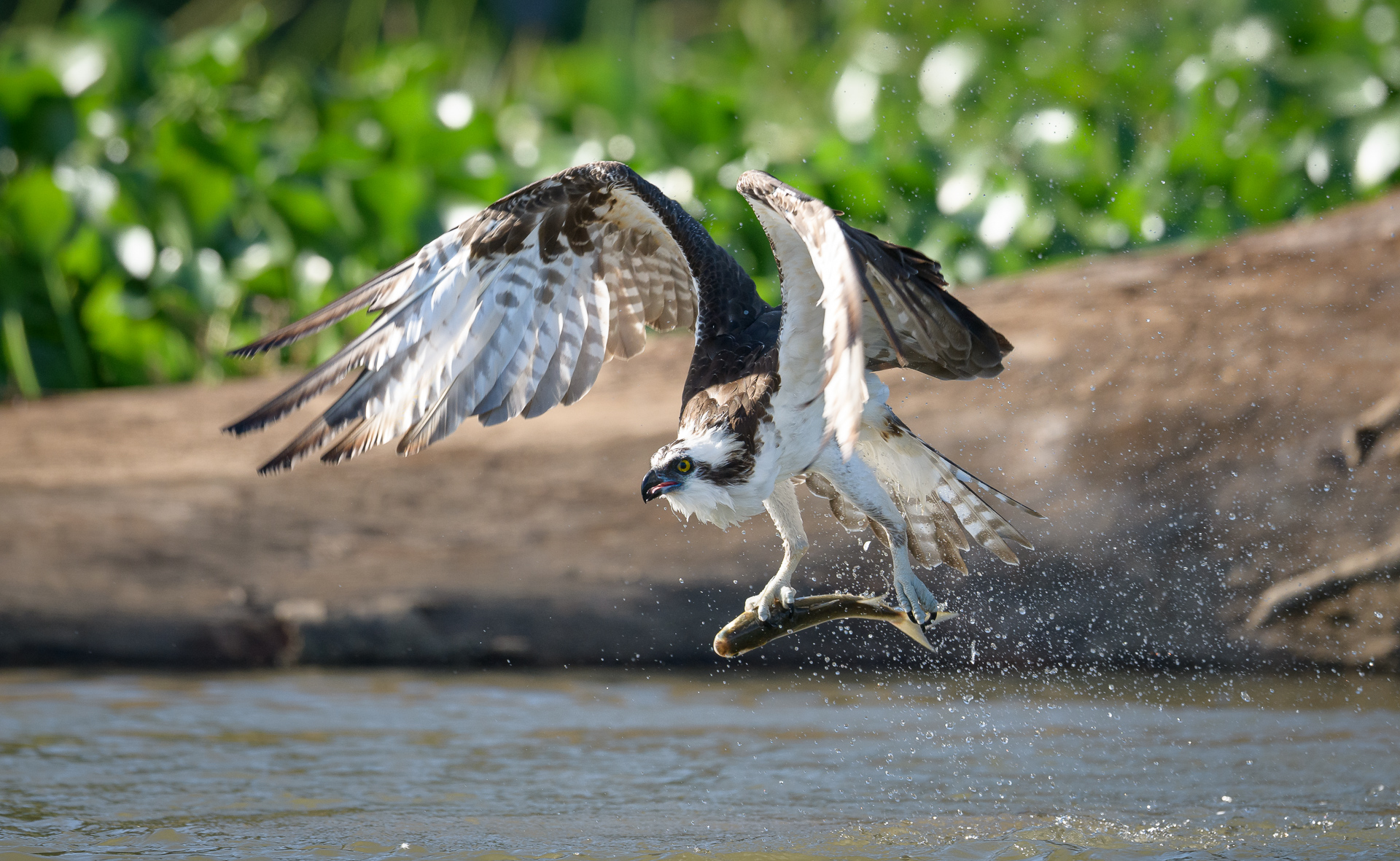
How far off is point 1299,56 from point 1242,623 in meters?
4.15

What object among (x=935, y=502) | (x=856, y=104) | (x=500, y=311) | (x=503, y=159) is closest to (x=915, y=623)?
(x=935, y=502)

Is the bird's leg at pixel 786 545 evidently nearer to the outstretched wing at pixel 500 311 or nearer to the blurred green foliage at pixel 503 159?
the outstretched wing at pixel 500 311

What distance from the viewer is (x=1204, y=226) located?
6.88 meters

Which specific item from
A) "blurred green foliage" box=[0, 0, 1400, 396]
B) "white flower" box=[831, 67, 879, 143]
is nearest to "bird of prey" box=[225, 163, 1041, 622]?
"blurred green foliage" box=[0, 0, 1400, 396]

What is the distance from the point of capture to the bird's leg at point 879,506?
369cm

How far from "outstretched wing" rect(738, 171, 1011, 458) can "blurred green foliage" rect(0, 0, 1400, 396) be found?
3264 millimetres

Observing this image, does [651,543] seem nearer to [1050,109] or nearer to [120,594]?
[120,594]

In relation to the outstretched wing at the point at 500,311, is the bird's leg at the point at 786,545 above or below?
below

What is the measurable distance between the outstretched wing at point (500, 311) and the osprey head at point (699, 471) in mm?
576

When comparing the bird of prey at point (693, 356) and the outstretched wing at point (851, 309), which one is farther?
the bird of prey at point (693, 356)

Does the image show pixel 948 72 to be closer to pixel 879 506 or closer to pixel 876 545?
pixel 876 545

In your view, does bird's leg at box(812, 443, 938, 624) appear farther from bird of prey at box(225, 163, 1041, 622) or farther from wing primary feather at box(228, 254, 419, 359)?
wing primary feather at box(228, 254, 419, 359)

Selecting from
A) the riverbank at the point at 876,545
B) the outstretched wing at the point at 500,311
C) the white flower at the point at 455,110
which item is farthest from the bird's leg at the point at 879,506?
the white flower at the point at 455,110

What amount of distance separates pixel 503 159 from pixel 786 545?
4405 millimetres
